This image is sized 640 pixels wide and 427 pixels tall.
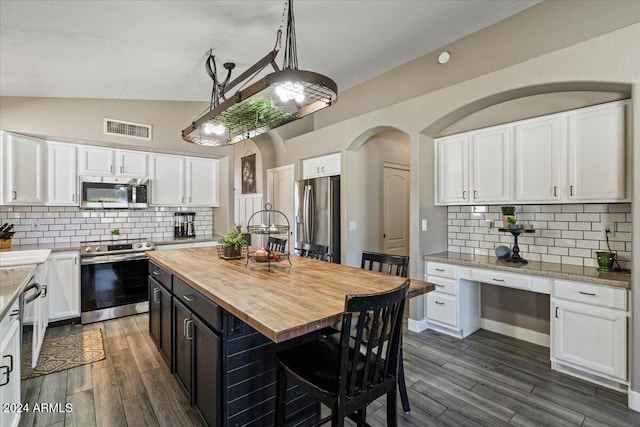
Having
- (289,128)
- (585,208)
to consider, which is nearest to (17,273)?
(289,128)

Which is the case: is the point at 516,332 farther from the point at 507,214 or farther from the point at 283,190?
the point at 283,190

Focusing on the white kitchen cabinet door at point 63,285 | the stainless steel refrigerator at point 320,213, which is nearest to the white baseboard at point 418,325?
the stainless steel refrigerator at point 320,213

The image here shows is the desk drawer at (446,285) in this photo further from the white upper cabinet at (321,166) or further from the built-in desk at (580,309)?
the white upper cabinet at (321,166)

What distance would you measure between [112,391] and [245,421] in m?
1.36

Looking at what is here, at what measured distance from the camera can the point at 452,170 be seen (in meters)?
3.46

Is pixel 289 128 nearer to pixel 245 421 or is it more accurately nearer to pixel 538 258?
pixel 538 258

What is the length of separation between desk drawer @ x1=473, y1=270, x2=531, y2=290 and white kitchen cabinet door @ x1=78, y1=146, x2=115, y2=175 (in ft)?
15.6

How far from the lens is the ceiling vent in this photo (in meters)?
4.05

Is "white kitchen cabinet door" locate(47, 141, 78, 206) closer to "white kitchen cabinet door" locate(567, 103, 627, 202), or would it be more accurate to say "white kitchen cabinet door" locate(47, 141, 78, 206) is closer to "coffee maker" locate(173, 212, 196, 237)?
"coffee maker" locate(173, 212, 196, 237)

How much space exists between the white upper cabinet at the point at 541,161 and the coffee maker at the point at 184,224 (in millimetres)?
3840

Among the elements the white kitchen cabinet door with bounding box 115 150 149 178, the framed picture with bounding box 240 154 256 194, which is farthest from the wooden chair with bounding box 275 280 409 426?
the framed picture with bounding box 240 154 256 194

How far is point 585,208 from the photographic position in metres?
2.80

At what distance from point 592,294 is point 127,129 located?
17.8ft

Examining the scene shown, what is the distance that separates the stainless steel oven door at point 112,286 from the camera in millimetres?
3691
